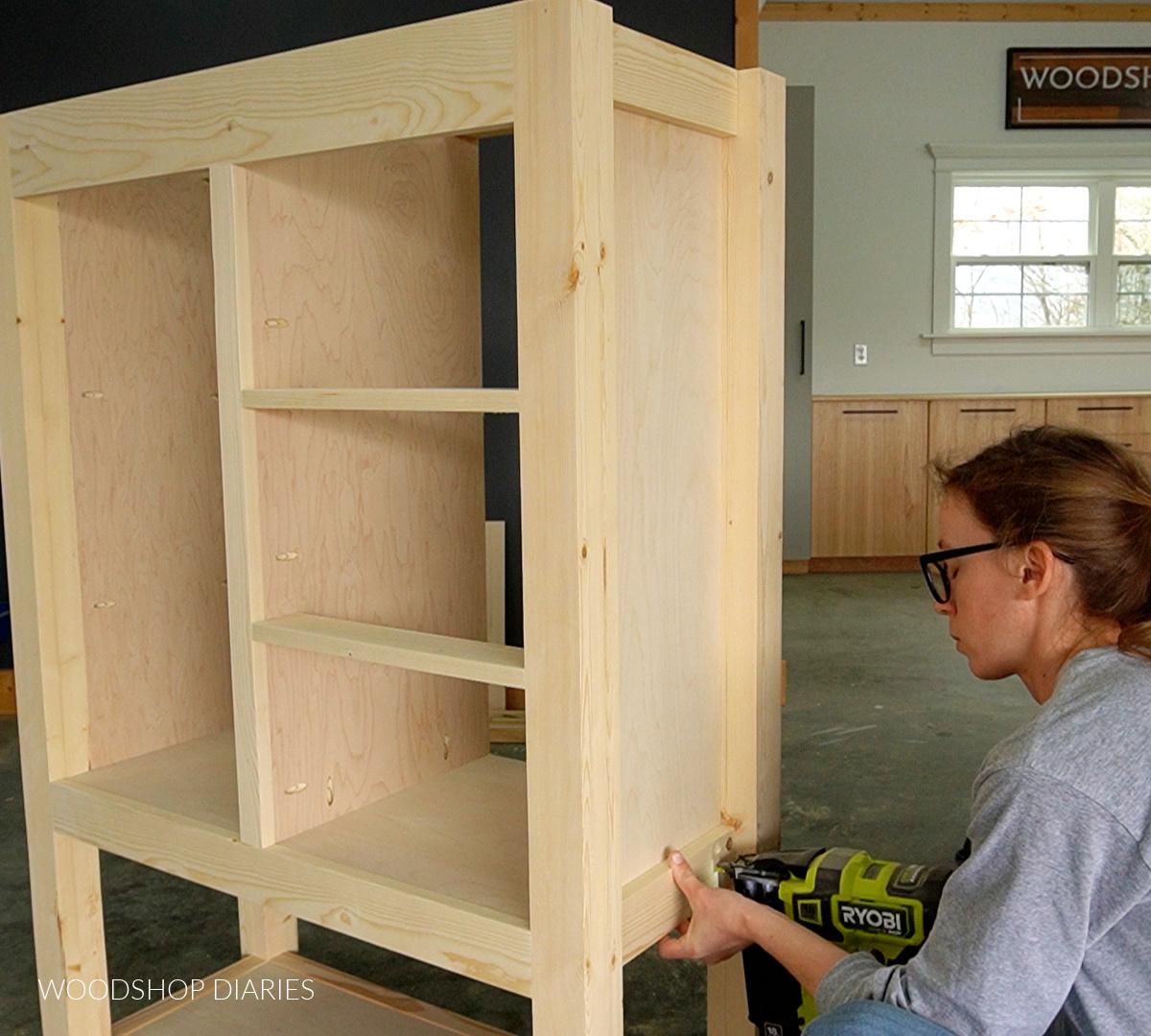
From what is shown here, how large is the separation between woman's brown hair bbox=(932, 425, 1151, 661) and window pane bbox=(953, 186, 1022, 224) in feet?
22.2

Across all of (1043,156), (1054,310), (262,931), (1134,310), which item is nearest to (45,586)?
(262,931)

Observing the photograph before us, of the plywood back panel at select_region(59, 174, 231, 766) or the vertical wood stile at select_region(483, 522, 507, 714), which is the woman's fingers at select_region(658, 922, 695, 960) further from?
the vertical wood stile at select_region(483, 522, 507, 714)

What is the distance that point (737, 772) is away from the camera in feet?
5.57

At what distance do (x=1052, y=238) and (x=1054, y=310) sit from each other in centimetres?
45

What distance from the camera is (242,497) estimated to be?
5.06 ft

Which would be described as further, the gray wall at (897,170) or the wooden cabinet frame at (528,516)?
the gray wall at (897,170)

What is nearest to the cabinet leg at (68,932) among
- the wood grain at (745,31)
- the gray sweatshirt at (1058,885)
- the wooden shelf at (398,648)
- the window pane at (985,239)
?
the wooden shelf at (398,648)

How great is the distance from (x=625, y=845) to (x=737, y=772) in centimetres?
27

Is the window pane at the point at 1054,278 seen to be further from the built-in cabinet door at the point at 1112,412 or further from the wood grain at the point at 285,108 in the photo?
the wood grain at the point at 285,108

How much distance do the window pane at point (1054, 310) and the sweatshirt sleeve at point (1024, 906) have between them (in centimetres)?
727

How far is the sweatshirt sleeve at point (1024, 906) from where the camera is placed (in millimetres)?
1092

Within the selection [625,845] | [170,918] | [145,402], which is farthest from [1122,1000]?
[170,918]

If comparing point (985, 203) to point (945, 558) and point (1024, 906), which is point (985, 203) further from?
point (1024, 906)

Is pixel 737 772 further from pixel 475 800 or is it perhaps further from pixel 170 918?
pixel 170 918
